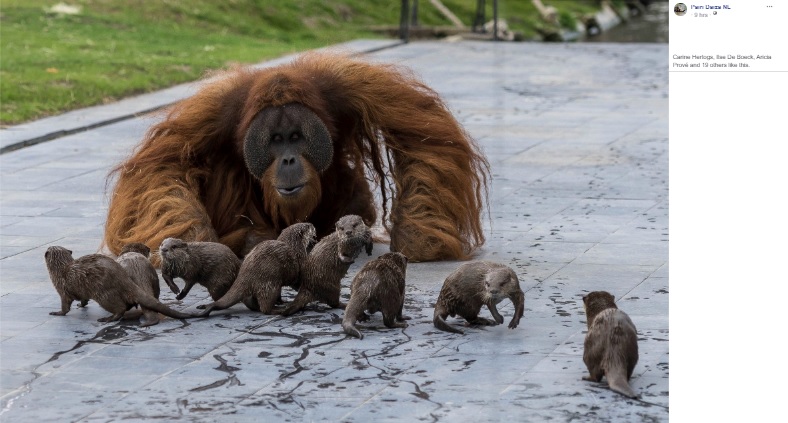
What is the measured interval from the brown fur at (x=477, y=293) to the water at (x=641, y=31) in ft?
54.9

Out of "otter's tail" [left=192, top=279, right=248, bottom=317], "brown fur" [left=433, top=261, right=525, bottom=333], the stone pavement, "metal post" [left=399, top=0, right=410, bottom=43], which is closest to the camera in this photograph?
the stone pavement

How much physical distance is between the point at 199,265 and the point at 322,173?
101 centimetres

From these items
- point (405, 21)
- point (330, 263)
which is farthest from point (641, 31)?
point (330, 263)

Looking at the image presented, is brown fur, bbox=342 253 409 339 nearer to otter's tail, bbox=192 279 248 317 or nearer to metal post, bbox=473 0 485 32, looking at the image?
otter's tail, bbox=192 279 248 317

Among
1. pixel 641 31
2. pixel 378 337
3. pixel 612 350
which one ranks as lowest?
pixel 641 31

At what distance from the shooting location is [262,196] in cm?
625

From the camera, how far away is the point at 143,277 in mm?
5082

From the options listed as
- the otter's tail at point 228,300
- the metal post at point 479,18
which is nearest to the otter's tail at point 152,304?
the otter's tail at point 228,300

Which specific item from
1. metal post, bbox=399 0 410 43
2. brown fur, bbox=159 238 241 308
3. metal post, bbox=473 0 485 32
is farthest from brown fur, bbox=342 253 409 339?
metal post, bbox=473 0 485 32

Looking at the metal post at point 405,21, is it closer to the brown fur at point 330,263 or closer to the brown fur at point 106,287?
the brown fur at point 330,263

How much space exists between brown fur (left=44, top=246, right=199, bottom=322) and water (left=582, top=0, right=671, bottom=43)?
1695cm

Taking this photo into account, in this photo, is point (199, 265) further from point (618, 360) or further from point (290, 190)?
point (618, 360)

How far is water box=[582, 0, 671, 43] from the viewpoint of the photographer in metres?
22.7
